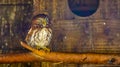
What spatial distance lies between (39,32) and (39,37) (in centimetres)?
4

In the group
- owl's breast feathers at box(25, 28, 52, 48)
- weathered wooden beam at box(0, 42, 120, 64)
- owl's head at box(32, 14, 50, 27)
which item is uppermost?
owl's head at box(32, 14, 50, 27)

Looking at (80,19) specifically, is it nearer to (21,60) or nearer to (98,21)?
(98,21)

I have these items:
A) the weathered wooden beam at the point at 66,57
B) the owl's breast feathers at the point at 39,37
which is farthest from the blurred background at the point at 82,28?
the weathered wooden beam at the point at 66,57

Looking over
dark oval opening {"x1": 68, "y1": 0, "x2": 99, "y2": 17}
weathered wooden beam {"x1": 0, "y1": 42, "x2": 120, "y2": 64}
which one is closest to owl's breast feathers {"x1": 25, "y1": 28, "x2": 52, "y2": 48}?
weathered wooden beam {"x1": 0, "y1": 42, "x2": 120, "y2": 64}

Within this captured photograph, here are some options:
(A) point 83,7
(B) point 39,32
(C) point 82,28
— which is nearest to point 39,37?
(B) point 39,32

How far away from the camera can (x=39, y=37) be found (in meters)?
2.32

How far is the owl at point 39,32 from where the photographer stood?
7.49 feet

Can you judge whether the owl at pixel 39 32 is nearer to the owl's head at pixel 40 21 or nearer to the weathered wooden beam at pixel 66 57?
the owl's head at pixel 40 21

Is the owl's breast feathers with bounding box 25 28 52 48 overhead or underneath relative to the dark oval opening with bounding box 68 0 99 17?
underneath

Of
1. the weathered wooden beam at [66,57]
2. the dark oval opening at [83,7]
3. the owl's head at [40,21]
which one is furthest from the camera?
the dark oval opening at [83,7]

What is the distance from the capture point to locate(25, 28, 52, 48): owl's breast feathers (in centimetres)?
230

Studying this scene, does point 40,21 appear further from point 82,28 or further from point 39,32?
point 82,28

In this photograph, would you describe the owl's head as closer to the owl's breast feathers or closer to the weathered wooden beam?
the owl's breast feathers


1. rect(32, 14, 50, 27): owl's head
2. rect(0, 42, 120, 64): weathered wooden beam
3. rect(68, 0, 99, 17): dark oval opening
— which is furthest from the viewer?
rect(68, 0, 99, 17): dark oval opening
